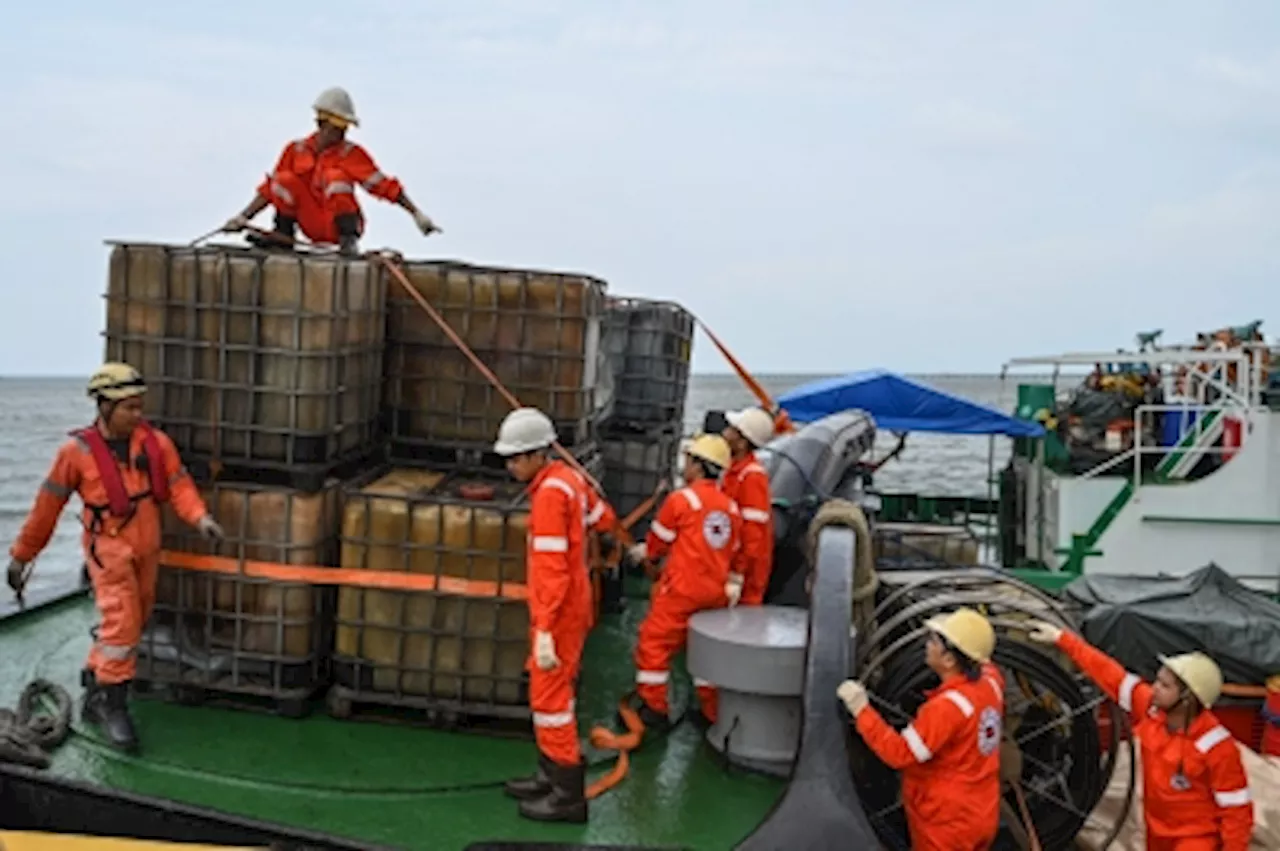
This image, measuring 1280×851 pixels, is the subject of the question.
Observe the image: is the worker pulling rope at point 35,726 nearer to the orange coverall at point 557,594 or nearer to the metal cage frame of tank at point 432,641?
the metal cage frame of tank at point 432,641

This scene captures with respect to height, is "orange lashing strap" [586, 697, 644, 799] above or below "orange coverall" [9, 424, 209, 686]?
below

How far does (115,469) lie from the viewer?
5.26m

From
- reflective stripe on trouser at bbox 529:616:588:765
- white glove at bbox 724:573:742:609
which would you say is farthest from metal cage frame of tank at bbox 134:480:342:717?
white glove at bbox 724:573:742:609

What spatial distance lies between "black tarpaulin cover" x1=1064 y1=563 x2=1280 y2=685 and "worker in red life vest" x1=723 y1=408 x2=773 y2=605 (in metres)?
2.81

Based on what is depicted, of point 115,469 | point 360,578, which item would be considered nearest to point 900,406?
point 360,578

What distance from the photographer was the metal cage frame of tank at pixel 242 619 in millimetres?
5648

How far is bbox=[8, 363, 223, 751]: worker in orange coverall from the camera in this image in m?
5.25

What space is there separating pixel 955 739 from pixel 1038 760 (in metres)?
1.03

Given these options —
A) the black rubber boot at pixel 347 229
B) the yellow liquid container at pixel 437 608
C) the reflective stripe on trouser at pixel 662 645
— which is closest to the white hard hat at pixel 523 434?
the yellow liquid container at pixel 437 608

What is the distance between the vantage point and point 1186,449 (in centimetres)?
1266

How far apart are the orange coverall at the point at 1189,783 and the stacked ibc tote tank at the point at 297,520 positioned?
279 centimetres

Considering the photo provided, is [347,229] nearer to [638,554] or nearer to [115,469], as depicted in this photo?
[115,469]

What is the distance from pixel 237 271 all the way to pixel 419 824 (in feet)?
8.96

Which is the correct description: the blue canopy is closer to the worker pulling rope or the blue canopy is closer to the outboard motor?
the outboard motor
